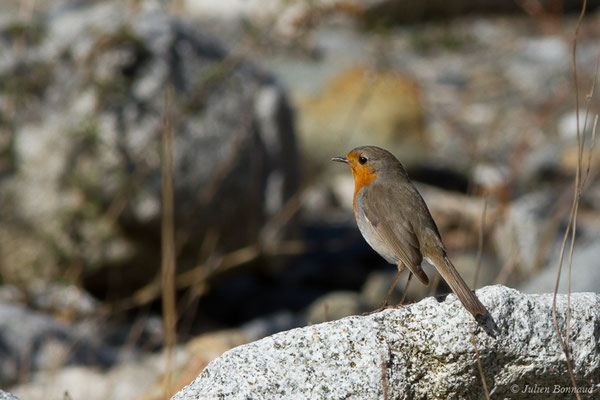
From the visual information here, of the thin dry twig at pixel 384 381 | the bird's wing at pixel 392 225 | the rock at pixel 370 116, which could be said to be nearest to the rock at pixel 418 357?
the thin dry twig at pixel 384 381

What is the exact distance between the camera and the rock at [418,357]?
7.61 feet

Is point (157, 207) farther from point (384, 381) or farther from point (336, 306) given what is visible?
point (384, 381)

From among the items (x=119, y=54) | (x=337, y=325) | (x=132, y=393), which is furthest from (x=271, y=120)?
(x=337, y=325)

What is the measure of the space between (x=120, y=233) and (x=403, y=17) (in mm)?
11131

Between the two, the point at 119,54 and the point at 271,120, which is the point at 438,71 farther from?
the point at 119,54

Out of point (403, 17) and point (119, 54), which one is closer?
point (119, 54)

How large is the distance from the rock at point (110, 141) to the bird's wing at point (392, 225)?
2.49 metres

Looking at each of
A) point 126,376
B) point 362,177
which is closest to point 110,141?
point 126,376

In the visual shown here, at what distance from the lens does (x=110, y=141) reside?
6.11m

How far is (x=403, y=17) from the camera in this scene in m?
16.3

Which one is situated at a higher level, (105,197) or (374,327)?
(105,197)

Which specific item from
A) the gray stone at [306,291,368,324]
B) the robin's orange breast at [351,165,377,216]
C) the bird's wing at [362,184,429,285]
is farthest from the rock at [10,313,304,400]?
the bird's wing at [362,184,429,285]

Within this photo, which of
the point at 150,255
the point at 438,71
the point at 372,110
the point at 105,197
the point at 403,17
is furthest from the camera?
the point at 403,17

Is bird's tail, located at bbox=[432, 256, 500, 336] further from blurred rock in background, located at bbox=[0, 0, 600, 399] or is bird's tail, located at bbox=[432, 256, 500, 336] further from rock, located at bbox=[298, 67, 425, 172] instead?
rock, located at bbox=[298, 67, 425, 172]
